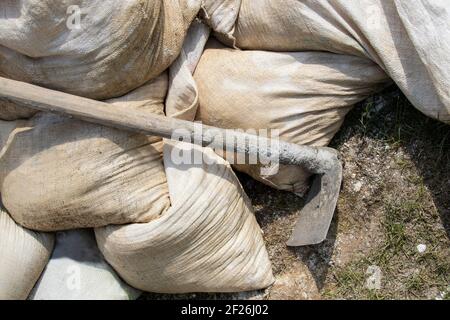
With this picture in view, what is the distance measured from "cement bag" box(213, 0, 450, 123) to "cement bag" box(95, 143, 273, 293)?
0.45 meters

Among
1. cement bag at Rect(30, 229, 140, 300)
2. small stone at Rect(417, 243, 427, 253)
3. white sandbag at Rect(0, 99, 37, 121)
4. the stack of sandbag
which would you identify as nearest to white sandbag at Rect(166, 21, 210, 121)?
the stack of sandbag

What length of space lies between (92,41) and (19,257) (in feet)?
2.33

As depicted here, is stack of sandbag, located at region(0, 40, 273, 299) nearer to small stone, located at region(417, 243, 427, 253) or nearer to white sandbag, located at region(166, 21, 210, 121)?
white sandbag, located at region(166, 21, 210, 121)

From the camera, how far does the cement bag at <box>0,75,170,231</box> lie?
161 cm

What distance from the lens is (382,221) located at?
1776 mm

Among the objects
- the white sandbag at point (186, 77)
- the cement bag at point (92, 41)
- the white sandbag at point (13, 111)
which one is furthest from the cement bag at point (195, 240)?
the white sandbag at point (13, 111)

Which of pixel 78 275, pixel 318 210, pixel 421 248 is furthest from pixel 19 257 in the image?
pixel 421 248

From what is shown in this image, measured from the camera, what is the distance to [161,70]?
168 centimetres

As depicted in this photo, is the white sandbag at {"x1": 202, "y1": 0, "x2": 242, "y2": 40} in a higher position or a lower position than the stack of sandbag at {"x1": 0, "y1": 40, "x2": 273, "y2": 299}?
higher

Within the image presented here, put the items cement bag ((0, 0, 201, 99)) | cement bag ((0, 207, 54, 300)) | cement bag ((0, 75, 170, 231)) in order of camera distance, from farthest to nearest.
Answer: cement bag ((0, 207, 54, 300)) → cement bag ((0, 75, 170, 231)) → cement bag ((0, 0, 201, 99))

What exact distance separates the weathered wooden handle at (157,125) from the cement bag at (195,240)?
95mm
